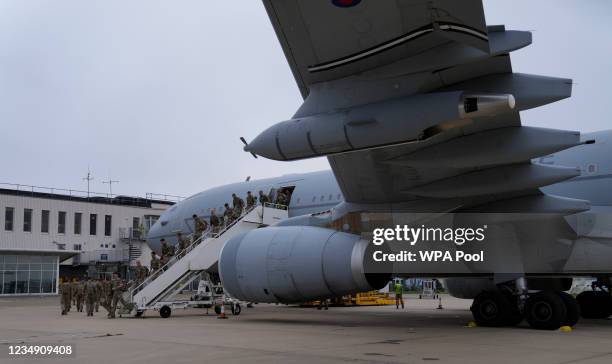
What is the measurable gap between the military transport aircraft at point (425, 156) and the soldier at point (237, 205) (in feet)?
16.6

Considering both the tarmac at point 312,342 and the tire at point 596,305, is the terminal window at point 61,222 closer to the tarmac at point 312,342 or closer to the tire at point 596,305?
the tarmac at point 312,342

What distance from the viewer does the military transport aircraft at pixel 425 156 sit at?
8414mm

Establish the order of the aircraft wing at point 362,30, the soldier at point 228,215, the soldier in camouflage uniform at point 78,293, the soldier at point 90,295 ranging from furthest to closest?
the soldier in camouflage uniform at point 78,293, the soldier at point 228,215, the soldier at point 90,295, the aircraft wing at point 362,30

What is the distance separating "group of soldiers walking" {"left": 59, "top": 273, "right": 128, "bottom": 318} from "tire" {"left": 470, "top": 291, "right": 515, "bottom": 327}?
9641 mm

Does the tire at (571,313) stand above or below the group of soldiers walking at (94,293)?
below

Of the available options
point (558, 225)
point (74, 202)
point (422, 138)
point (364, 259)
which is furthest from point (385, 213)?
point (74, 202)

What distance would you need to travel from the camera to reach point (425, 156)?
10.9 m

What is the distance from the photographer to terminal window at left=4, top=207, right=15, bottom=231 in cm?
4306

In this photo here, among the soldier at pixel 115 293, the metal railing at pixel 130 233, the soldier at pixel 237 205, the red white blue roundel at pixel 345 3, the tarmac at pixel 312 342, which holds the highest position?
the metal railing at pixel 130 233

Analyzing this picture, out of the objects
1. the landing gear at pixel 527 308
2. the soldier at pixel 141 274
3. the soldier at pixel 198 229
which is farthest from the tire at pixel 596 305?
the soldier at pixel 141 274

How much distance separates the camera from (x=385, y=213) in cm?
1336

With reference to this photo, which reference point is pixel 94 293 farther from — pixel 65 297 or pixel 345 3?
pixel 345 3

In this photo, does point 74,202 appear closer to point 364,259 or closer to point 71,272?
point 71,272

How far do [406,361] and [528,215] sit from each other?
19.0 ft
